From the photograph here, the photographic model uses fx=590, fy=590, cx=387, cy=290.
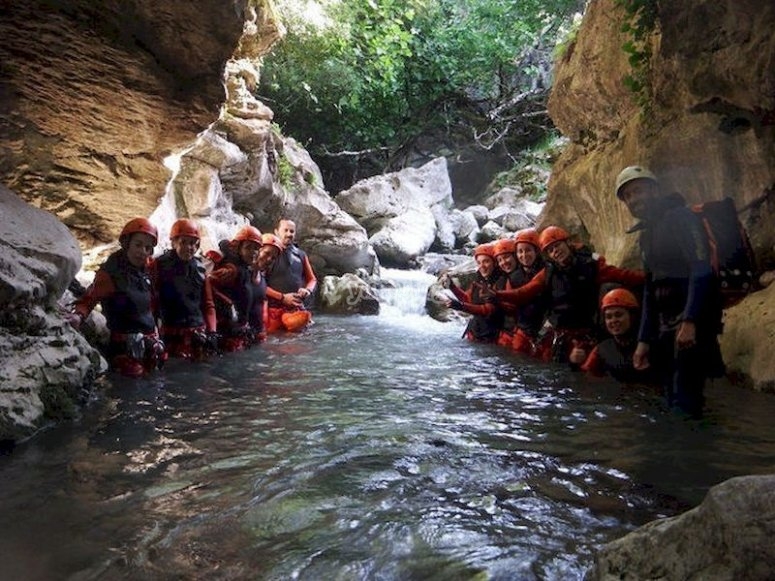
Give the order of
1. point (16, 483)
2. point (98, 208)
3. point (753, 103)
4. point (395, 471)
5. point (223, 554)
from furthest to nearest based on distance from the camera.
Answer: point (98, 208) < point (753, 103) < point (395, 471) < point (16, 483) < point (223, 554)

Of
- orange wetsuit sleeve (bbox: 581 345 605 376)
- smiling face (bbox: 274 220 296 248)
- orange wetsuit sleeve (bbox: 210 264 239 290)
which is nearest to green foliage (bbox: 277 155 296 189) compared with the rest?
smiling face (bbox: 274 220 296 248)

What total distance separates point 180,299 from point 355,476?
14.3ft

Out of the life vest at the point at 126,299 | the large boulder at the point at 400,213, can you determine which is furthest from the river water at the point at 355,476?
the large boulder at the point at 400,213

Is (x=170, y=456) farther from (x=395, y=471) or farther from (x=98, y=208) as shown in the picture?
(x=98, y=208)

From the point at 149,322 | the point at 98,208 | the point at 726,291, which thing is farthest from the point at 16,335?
the point at 726,291

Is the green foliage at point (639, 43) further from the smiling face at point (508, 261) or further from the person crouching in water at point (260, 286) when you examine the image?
the person crouching in water at point (260, 286)

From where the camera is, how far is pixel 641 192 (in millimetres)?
4414

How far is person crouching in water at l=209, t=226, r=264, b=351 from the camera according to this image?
7.95 m

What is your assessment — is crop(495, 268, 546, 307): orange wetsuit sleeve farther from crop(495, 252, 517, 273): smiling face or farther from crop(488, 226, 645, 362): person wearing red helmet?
crop(495, 252, 517, 273): smiling face

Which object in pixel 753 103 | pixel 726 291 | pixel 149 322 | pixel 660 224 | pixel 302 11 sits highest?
pixel 302 11

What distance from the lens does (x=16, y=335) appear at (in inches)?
165

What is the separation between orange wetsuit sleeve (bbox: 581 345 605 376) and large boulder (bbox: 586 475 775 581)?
4668mm

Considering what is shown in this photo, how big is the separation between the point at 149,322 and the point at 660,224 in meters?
4.86

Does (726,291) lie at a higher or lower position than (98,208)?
lower
